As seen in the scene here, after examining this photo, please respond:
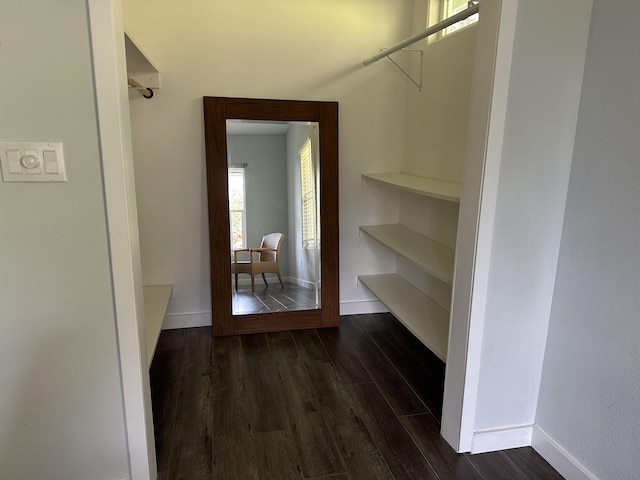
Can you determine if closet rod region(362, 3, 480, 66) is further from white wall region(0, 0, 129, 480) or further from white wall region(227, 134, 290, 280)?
white wall region(0, 0, 129, 480)

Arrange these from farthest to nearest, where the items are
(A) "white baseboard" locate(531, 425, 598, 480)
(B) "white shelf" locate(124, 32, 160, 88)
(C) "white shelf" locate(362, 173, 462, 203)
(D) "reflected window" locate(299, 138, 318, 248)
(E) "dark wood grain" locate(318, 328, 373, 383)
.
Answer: (D) "reflected window" locate(299, 138, 318, 248), (E) "dark wood grain" locate(318, 328, 373, 383), (B) "white shelf" locate(124, 32, 160, 88), (C) "white shelf" locate(362, 173, 462, 203), (A) "white baseboard" locate(531, 425, 598, 480)

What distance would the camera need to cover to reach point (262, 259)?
3150mm

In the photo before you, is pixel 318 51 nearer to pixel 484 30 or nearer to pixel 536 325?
pixel 484 30

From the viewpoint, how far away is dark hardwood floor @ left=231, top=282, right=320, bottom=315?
3.14 m

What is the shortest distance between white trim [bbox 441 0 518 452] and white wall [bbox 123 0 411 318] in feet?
5.12

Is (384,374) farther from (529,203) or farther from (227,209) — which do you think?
(227,209)

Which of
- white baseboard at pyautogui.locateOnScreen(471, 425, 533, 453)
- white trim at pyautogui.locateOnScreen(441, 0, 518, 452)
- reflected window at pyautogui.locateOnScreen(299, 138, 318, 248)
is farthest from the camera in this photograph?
reflected window at pyautogui.locateOnScreen(299, 138, 318, 248)

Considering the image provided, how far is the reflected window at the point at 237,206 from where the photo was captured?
3.00 meters

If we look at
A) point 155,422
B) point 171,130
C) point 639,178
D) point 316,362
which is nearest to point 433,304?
point 316,362

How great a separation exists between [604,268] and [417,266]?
99 centimetres

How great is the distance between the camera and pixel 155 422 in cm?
210

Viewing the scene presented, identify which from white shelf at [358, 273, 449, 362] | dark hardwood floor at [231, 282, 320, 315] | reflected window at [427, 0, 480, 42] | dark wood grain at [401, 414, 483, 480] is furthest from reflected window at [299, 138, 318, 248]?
dark wood grain at [401, 414, 483, 480]

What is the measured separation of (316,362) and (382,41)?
7.49ft

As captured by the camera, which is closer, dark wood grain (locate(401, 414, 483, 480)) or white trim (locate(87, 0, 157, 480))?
white trim (locate(87, 0, 157, 480))
